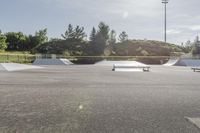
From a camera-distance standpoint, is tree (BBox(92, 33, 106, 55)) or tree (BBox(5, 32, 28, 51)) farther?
tree (BBox(92, 33, 106, 55))

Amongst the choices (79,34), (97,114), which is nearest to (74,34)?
(79,34)

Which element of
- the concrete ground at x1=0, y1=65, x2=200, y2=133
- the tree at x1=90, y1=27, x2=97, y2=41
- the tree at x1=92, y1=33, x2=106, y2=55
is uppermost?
the tree at x1=90, y1=27, x2=97, y2=41

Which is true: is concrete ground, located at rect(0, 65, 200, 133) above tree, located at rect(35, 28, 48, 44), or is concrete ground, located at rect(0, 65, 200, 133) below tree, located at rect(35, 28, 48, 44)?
below

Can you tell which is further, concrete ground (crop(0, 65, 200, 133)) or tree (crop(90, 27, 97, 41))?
tree (crop(90, 27, 97, 41))

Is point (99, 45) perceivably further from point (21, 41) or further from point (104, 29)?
point (21, 41)

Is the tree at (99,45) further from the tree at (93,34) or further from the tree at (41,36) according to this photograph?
the tree at (41,36)

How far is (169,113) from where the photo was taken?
6848 mm

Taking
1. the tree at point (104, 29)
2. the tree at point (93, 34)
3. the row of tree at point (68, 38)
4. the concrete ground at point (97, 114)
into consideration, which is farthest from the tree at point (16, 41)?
the concrete ground at point (97, 114)

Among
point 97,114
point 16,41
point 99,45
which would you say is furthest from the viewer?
point 99,45

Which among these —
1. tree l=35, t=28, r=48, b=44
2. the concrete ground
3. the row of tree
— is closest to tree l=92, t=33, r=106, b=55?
the row of tree

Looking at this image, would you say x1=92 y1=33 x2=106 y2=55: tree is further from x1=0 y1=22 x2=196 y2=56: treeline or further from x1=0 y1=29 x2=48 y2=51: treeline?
x1=0 y1=29 x2=48 y2=51: treeline

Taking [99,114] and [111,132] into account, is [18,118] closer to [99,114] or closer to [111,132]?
[99,114]

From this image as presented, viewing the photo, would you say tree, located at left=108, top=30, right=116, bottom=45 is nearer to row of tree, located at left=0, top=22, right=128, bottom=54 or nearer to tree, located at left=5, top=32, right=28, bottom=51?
row of tree, located at left=0, top=22, right=128, bottom=54

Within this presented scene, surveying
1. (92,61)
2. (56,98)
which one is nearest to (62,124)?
(56,98)
